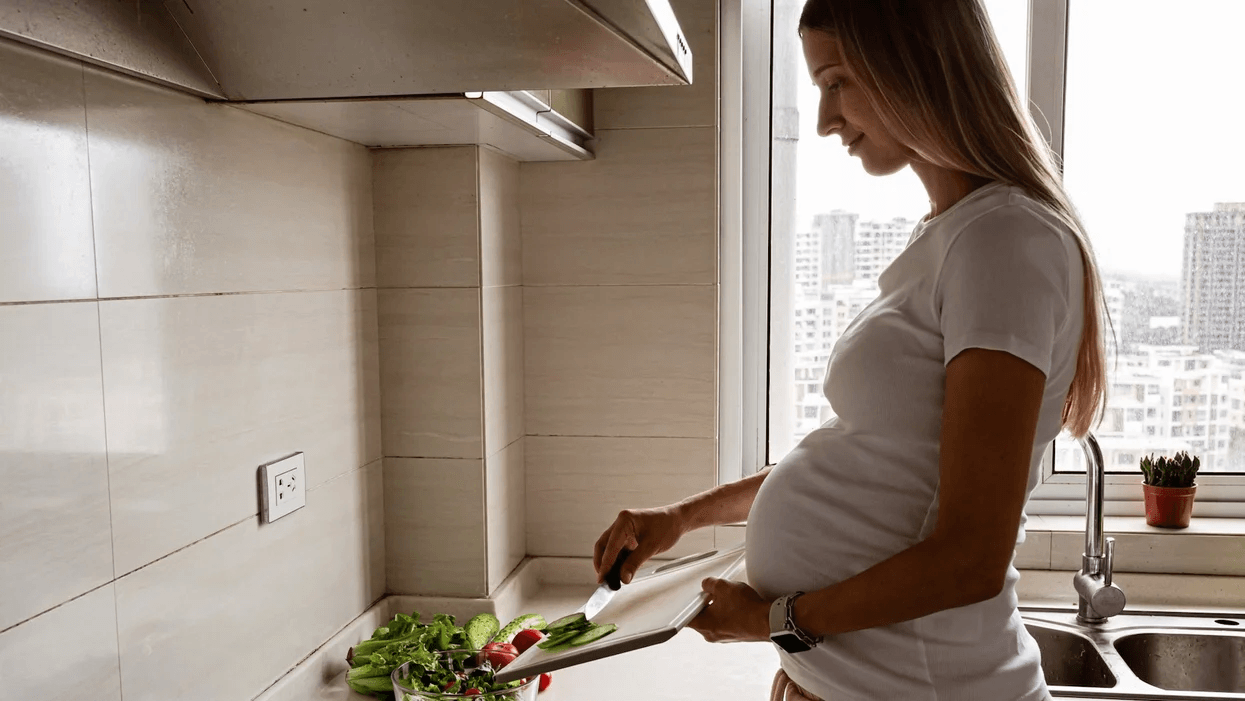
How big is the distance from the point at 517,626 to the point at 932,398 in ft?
2.87

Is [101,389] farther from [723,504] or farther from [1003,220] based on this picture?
[1003,220]

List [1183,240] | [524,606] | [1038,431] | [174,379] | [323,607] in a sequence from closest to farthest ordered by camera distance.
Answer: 1. [1038,431]
2. [174,379]
3. [323,607]
4. [524,606]
5. [1183,240]

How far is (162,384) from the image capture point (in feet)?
3.28

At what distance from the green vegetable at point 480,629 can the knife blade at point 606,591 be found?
379 mm

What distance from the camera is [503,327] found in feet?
5.58

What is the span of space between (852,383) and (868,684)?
27 centimetres

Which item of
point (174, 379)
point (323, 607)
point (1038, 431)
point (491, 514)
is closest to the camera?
point (1038, 431)

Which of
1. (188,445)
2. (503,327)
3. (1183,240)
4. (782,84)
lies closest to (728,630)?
(188,445)

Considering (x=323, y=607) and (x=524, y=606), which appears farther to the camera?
(x=524, y=606)

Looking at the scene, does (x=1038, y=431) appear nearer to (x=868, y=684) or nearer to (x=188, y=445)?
(x=868, y=684)

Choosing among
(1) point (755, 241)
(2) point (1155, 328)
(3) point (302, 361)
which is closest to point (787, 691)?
(3) point (302, 361)

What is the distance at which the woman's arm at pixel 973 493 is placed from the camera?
0.71 meters

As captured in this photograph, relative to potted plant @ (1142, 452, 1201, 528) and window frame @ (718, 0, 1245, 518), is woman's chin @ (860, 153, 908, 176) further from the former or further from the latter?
potted plant @ (1142, 452, 1201, 528)

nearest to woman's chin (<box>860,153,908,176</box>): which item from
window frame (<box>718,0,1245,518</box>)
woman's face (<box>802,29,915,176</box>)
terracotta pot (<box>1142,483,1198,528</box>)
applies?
woman's face (<box>802,29,915,176</box>)
